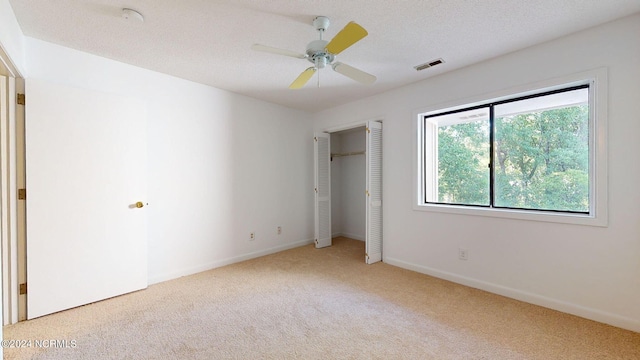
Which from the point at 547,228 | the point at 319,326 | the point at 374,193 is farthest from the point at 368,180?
the point at 319,326

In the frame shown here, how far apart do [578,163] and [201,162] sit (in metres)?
4.05

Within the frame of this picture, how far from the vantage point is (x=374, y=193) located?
12.7 feet

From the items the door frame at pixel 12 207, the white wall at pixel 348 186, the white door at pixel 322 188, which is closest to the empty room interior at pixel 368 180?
the door frame at pixel 12 207

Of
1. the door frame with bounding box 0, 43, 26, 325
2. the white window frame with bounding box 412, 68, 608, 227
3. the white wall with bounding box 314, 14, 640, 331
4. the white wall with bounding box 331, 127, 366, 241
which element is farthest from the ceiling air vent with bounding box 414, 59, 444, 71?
the door frame with bounding box 0, 43, 26, 325

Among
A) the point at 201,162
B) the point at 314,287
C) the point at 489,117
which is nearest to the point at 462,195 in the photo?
the point at 489,117

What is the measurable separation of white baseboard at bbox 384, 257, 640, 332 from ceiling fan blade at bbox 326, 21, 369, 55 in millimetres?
2759

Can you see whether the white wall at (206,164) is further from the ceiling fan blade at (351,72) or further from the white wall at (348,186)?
the ceiling fan blade at (351,72)

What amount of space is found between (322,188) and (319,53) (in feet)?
9.33

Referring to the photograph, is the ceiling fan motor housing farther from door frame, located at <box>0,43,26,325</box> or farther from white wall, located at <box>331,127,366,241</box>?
white wall, located at <box>331,127,366,241</box>

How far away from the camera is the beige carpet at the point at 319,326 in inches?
75.9

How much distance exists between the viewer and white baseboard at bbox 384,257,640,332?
219 cm

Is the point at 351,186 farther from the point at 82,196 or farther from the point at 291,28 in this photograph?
the point at 82,196

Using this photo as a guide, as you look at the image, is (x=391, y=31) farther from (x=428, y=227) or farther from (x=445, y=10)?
(x=428, y=227)

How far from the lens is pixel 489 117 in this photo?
9.99ft
